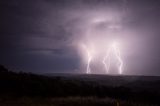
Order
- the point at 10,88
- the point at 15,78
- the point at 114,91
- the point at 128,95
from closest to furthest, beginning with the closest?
the point at 10,88, the point at 15,78, the point at 128,95, the point at 114,91

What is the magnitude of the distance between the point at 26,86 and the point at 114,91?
52.4 feet

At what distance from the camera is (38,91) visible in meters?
32.4

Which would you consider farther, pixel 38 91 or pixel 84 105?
pixel 38 91

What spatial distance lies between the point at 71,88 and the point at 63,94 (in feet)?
12.9

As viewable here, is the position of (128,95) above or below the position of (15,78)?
below

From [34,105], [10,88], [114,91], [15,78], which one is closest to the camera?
[34,105]

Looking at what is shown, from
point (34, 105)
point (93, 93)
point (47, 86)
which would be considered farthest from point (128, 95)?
point (34, 105)

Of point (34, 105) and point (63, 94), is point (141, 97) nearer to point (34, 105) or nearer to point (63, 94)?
point (63, 94)

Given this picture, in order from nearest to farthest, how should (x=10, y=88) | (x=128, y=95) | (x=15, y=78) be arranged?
(x=10, y=88) → (x=15, y=78) → (x=128, y=95)

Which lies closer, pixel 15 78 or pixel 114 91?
pixel 15 78

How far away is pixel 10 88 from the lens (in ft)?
102

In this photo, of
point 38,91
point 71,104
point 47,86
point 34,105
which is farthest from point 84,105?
point 47,86

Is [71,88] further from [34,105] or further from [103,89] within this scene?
[34,105]

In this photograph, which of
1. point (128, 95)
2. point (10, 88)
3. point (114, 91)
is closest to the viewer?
point (10, 88)
